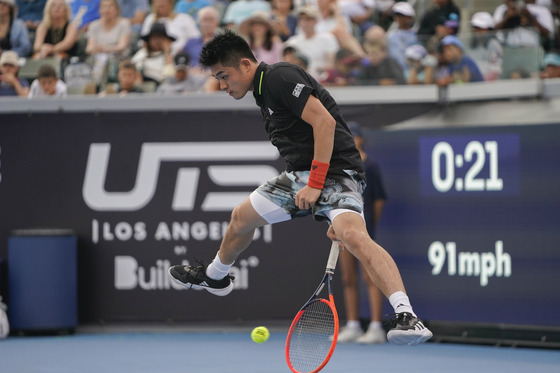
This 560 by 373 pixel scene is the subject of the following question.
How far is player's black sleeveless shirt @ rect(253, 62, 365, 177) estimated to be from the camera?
582 cm

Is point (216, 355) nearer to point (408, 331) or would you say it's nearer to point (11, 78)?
point (408, 331)

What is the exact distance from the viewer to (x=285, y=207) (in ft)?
20.2

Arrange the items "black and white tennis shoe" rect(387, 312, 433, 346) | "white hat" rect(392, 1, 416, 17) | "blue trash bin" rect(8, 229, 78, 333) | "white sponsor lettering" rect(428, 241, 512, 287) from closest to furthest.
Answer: "black and white tennis shoe" rect(387, 312, 433, 346)
"white sponsor lettering" rect(428, 241, 512, 287)
"blue trash bin" rect(8, 229, 78, 333)
"white hat" rect(392, 1, 416, 17)

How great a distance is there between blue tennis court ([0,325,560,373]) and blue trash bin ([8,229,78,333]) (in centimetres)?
21

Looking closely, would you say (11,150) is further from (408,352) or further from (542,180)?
(542,180)

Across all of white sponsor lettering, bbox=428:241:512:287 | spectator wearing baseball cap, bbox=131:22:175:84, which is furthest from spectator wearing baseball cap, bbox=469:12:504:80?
spectator wearing baseball cap, bbox=131:22:175:84

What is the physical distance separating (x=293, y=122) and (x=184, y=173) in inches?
170

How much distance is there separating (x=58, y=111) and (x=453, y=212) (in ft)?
14.9

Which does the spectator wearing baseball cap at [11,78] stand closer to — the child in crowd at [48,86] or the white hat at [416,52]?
the child in crowd at [48,86]

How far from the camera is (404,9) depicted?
1174cm

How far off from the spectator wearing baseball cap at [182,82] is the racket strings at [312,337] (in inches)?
194

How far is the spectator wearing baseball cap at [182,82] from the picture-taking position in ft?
35.3

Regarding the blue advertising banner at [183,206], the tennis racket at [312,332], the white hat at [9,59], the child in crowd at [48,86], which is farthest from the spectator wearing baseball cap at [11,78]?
the tennis racket at [312,332]

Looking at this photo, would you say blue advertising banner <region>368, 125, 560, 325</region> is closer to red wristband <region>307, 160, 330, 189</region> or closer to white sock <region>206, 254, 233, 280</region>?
white sock <region>206, 254, 233, 280</region>
